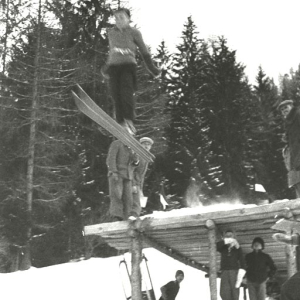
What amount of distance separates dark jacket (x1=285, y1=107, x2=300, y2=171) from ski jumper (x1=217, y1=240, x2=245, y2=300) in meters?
1.86

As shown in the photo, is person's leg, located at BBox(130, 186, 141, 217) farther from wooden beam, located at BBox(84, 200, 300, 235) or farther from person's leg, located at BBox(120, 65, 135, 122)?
person's leg, located at BBox(120, 65, 135, 122)

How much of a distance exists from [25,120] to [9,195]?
3051 millimetres

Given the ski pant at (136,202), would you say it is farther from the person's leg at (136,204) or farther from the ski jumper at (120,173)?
the ski jumper at (120,173)

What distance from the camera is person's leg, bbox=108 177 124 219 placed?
24.8ft

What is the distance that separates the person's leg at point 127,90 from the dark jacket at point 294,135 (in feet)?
6.68

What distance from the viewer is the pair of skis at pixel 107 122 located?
7059 millimetres

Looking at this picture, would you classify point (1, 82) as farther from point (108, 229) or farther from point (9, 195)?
point (108, 229)

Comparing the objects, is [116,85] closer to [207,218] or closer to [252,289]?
[207,218]

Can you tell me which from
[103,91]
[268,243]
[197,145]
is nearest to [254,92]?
[197,145]

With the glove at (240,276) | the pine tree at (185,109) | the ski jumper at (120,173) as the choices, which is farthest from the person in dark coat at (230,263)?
the pine tree at (185,109)

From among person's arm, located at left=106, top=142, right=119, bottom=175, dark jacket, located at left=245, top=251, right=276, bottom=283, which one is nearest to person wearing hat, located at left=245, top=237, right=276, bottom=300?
dark jacket, located at left=245, top=251, right=276, bottom=283

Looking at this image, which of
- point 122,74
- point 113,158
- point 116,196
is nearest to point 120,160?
point 113,158

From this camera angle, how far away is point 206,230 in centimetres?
862

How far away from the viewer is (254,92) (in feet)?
144
